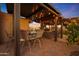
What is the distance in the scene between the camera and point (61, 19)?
10.8ft

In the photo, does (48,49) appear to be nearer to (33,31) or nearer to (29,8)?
(33,31)

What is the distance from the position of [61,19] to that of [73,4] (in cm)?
23

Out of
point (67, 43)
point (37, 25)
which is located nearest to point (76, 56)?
point (67, 43)

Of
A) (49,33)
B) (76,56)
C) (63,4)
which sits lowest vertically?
(76,56)

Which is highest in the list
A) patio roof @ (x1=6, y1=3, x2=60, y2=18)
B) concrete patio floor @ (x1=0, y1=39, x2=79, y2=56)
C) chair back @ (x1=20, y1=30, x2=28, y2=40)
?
patio roof @ (x1=6, y1=3, x2=60, y2=18)

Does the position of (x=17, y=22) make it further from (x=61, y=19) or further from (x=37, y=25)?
(x=61, y=19)

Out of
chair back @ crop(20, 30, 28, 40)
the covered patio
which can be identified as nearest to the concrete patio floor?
the covered patio

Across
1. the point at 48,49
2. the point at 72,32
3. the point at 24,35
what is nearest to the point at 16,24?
the point at 24,35

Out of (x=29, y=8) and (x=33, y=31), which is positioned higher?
(x=29, y=8)

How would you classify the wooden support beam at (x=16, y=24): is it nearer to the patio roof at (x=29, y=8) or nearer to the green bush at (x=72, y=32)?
the patio roof at (x=29, y=8)

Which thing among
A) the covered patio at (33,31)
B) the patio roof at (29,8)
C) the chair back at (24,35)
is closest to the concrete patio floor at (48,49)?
the covered patio at (33,31)

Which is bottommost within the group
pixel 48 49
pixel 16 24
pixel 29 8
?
pixel 48 49

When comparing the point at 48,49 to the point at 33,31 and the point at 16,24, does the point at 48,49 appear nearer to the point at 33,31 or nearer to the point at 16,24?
the point at 33,31

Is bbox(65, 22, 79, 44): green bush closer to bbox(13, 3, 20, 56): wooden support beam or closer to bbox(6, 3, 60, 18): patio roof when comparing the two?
bbox(6, 3, 60, 18): patio roof
